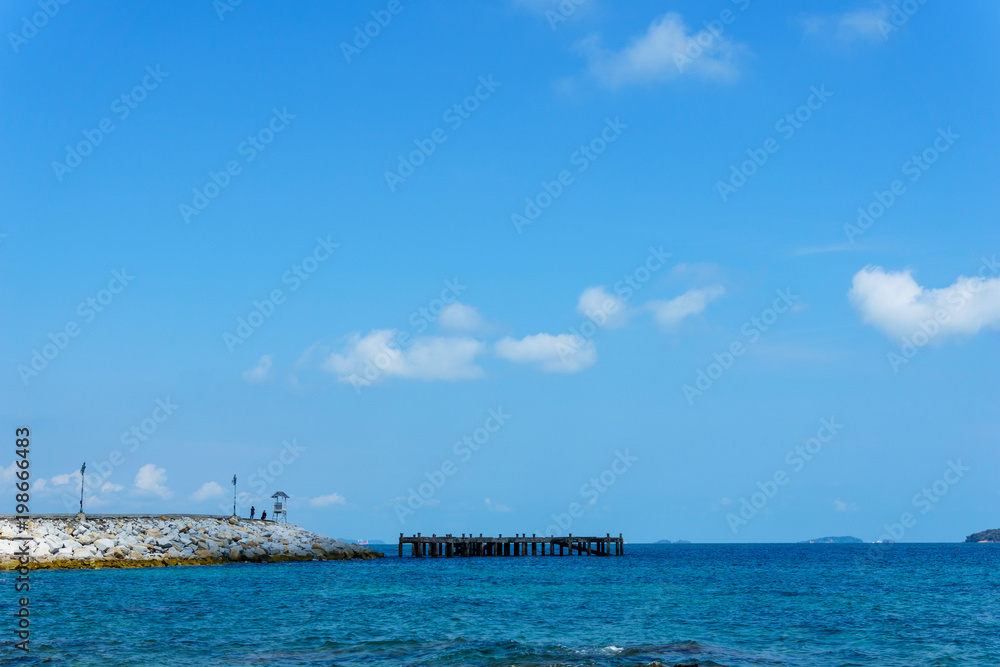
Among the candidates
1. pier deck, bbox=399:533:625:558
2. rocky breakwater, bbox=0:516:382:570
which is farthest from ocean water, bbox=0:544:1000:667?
pier deck, bbox=399:533:625:558

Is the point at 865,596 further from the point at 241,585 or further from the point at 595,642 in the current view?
the point at 241,585

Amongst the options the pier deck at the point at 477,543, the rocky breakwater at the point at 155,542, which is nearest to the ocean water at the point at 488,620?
the rocky breakwater at the point at 155,542

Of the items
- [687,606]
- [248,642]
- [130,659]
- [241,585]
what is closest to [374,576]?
[241,585]

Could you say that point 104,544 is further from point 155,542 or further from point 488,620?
point 488,620

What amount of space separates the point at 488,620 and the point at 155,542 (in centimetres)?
3606

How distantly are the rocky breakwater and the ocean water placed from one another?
11.8 ft

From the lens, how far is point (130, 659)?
2306 cm

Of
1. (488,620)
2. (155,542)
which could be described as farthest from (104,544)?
(488,620)

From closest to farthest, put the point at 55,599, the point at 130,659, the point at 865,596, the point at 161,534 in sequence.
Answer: the point at 130,659, the point at 55,599, the point at 865,596, the point at 161,534

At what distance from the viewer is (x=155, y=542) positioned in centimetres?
5791

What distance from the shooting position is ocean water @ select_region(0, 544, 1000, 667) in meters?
24.1

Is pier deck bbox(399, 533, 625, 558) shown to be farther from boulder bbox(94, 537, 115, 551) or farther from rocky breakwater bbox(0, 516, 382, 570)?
boulder bbox(94, 537, 115, 551)

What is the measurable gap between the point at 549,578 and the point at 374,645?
28.9m

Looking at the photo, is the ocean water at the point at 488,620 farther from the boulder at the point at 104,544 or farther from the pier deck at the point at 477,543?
the pier deck at the point at 477,543
